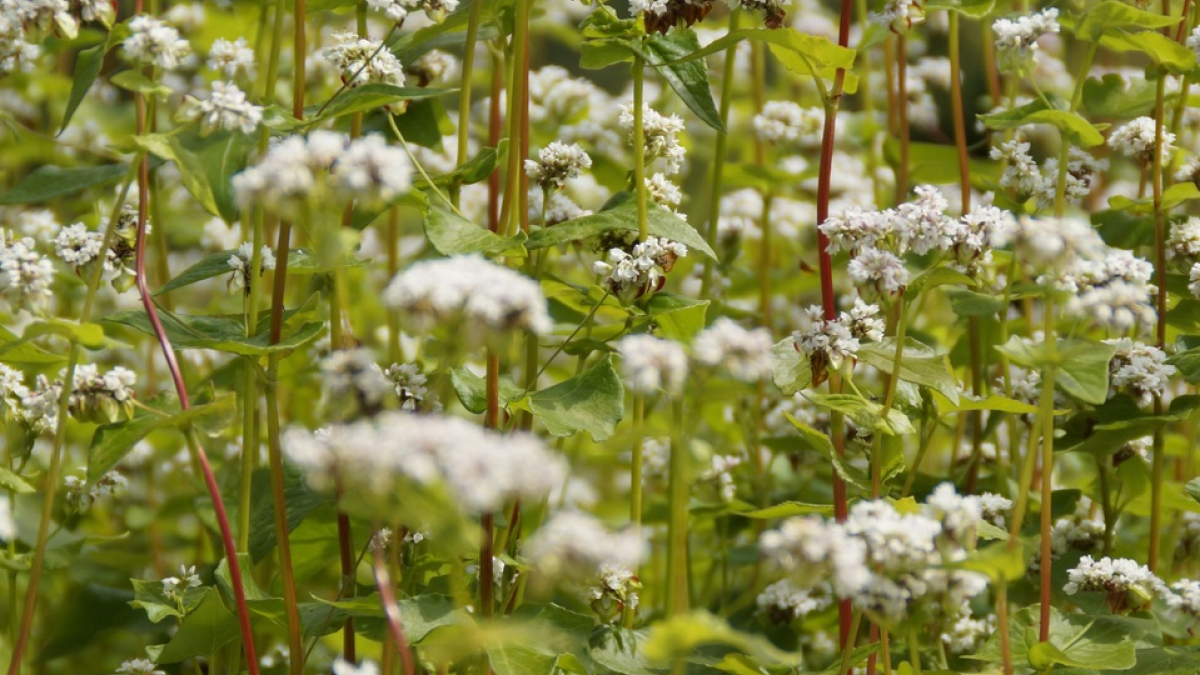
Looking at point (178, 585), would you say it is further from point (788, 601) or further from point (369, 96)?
point (788, 601)

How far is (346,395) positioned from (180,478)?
187 centimetres

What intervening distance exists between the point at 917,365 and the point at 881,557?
1.71 feet

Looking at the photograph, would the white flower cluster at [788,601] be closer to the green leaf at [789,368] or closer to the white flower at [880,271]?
the green leaf at [789,368]

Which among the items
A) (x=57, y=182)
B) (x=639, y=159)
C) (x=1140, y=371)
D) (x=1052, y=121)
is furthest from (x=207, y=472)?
(x=1140, y=371)

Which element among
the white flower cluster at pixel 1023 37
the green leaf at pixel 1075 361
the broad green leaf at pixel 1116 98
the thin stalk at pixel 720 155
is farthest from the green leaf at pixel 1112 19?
the thin stalk at pixel 720 155

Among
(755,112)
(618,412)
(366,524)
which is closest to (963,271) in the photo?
(618,412)

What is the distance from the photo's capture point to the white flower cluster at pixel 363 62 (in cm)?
174

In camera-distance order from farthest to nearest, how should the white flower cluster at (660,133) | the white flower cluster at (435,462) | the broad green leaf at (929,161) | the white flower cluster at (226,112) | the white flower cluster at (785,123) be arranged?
the white flower cluster at (785,123) → the broad green leaf at (929,161) → the white flower cluster at (660,133) → the white flower cluster at (226,112) → the white flower cluster at (435,462)

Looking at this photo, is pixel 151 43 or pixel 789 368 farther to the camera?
pixel 789 368

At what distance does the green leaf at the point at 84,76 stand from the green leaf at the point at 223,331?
0.27m

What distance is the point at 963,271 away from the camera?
1633mm

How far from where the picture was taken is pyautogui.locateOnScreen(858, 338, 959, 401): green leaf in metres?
1.60

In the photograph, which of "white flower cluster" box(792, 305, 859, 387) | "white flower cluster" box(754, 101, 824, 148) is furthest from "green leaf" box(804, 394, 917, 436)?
"white flower cluster" box(754, 101, 824, 148)

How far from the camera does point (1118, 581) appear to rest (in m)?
1.66
